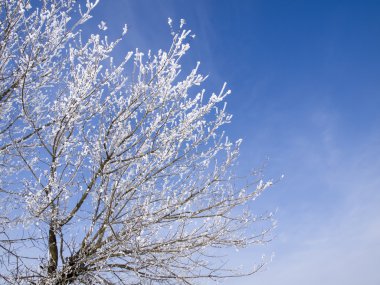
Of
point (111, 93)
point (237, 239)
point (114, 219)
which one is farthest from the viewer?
point (237, 239)

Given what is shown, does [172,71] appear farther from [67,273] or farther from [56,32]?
[67,273]

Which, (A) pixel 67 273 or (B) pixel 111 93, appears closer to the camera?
(A) pixel 67 273

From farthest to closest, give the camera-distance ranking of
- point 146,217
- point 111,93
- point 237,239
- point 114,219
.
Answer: point 237,239 < point 111,93 < point 146,217 < point 114,219

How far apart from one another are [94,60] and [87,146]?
1.44 m

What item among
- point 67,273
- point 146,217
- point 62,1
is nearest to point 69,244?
point 67,273

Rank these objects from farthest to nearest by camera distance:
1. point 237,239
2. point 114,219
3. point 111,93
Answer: point 237,239
point 111,93
point 114,219

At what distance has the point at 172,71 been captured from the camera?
20.3ft

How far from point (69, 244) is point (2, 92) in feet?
8.88

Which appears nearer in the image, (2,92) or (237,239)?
(2,92)

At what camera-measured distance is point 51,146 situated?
21.0 feet

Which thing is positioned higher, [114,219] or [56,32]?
[56,32]

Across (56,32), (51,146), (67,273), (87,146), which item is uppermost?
(56,32)

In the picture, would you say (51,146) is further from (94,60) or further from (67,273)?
(67,273)

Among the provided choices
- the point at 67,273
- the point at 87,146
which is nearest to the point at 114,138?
the point at 87,146
